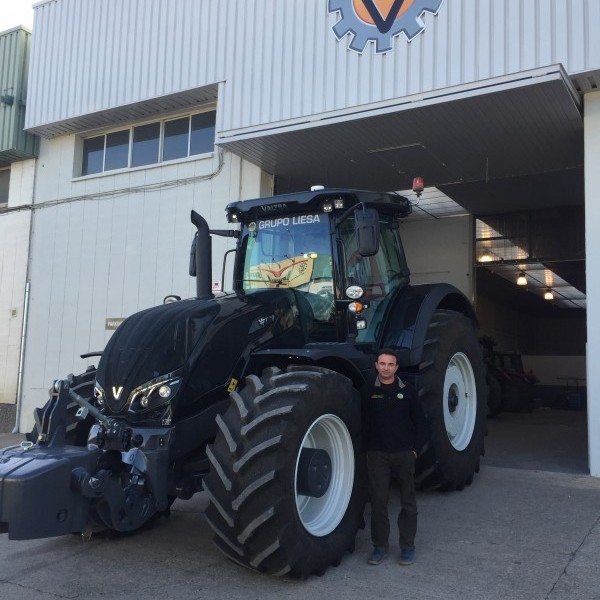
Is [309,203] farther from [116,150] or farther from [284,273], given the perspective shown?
[116,150]

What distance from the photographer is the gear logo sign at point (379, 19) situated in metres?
7.90

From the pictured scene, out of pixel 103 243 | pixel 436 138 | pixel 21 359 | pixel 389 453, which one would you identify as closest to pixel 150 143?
pixel 103 243

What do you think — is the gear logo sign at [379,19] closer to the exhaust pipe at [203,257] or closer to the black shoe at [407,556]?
the exhaust pipe at [203,257]

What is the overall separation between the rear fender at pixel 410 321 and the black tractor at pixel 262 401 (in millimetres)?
16

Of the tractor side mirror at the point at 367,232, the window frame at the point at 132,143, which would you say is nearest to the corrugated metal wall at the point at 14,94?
the window frame at the point at 132,143

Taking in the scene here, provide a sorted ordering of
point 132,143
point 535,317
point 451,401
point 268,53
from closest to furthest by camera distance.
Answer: point 451,401
point 268,53
point 132,143
point 535,317

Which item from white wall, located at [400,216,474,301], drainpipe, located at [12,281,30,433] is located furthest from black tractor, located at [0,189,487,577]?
white wall, located at [400,216,474,301]

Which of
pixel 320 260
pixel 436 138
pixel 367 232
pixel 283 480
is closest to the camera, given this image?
pixel 283 480

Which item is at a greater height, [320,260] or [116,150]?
[116,150]

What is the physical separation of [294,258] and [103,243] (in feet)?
19.9

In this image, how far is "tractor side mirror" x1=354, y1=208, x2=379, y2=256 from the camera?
4918 millimetres

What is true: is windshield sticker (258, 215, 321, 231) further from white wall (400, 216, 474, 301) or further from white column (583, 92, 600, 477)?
white wall (400, 216, 474, 301)

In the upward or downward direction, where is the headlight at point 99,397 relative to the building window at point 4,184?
downward

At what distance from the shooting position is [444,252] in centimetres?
1511
